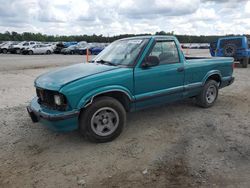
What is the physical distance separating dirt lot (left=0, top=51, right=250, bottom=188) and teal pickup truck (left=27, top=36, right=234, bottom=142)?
443mm

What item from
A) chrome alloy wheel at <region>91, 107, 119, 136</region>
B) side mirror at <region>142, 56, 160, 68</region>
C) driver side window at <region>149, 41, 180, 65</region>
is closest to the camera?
chrome alloy wheel at <region>91, 107, 119, 136</region>

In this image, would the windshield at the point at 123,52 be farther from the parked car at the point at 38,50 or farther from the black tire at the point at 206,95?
the parked car at the point at 38,50

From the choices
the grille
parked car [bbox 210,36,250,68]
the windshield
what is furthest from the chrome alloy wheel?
parked car [bbox 210,36,250,68]

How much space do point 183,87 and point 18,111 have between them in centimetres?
393

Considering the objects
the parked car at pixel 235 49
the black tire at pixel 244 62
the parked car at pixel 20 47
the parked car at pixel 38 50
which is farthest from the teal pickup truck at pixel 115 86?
the parked car at pixel 20 47

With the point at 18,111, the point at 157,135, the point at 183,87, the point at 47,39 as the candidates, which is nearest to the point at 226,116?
the point at 183,87

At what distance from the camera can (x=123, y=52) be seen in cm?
534

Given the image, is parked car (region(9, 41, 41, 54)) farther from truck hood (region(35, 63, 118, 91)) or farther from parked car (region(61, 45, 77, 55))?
truck hood (region(35, 63, 118, 91))

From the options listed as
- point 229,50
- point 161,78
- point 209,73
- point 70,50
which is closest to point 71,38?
point 70,50

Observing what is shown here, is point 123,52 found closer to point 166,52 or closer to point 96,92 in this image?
point 166,52

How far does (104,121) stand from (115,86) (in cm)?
62

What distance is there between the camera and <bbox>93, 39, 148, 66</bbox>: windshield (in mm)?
5091

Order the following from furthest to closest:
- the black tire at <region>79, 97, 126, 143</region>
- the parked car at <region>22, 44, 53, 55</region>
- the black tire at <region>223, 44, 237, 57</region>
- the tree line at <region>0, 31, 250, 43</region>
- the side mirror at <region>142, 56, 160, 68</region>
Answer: the tree line at <region>0, 31, 250, 43</region>, the parked car at <region>22, 44, 53, 55</region>, the black tire at <region>223, 44, 237, 57</region>, the side mirror at <region>142, 56, 160, 68</region>, the black tire at <region>79, 97, 126, 143</region>

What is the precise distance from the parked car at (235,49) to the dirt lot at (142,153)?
32.4ft
